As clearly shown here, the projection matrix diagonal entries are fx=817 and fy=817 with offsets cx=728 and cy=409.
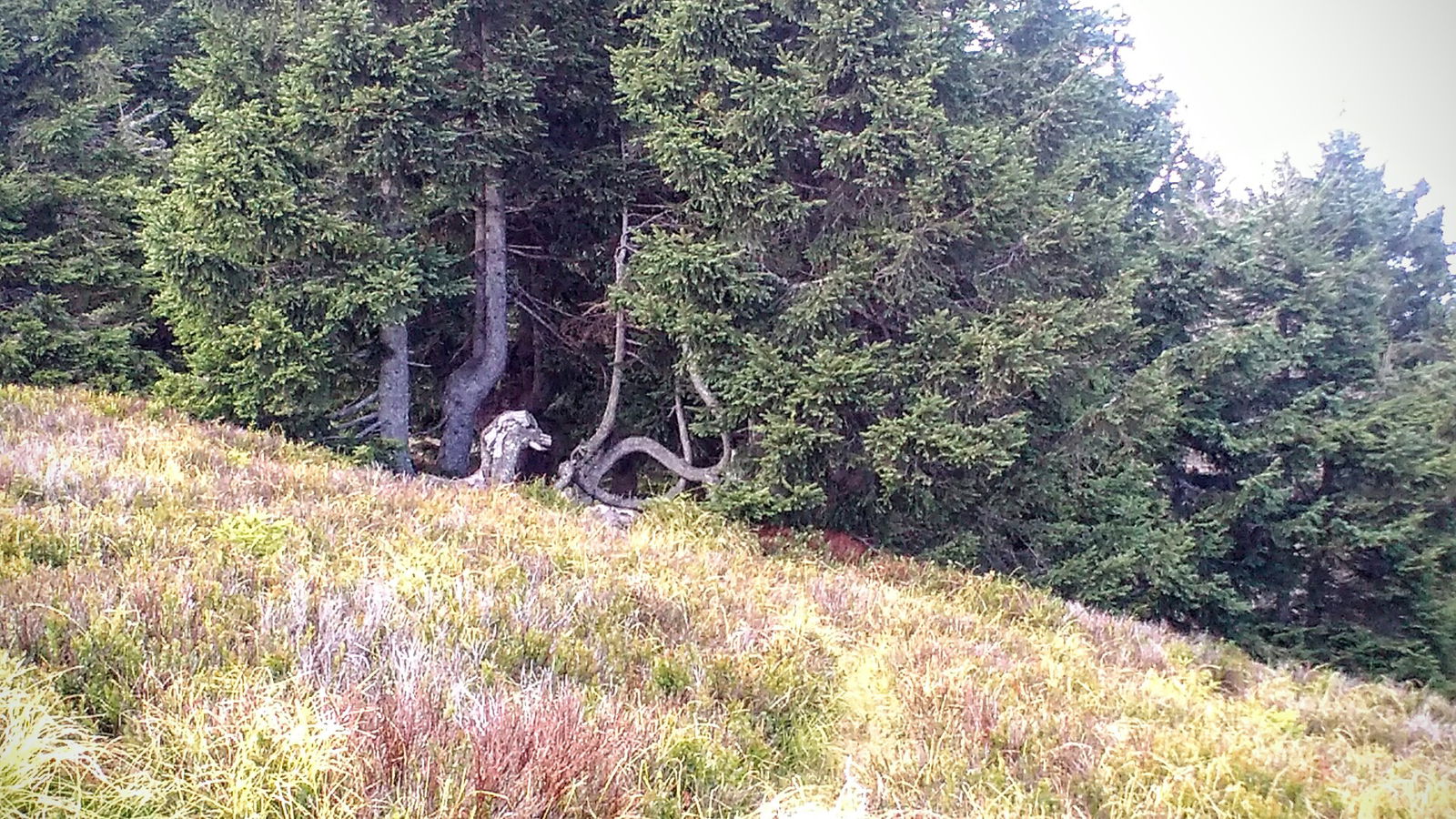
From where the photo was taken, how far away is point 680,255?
8.88 m

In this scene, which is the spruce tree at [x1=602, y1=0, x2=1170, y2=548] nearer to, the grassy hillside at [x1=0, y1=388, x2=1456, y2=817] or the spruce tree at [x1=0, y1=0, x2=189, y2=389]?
the grassy hillside at [x1=0, y1=388, x2=1456, y2=817]

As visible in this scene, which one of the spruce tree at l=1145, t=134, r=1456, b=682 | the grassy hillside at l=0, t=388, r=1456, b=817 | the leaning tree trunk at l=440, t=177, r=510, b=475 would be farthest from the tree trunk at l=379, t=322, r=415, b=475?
the spruce tree at l=1145, t=134, r=1456, b=682

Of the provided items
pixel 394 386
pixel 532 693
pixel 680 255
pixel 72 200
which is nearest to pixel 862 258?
pixel 680 255

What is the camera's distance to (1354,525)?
565 inches

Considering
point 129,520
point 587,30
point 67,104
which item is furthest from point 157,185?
point 129,520

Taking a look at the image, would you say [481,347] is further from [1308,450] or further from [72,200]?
[1308,450]

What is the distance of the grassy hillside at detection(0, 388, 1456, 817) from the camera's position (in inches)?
99.0

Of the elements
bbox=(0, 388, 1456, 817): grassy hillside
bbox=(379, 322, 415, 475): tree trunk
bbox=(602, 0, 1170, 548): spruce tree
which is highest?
bbox=(602, 0, 1170, 548): spruce tree

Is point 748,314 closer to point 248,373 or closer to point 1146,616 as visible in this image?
point 248,373

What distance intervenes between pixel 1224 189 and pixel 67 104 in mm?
23842

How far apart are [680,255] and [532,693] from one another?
21.1 feet

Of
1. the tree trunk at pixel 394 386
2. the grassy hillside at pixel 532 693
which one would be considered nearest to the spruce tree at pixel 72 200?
the tree trunk at pixel 394 386

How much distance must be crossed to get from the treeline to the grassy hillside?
3345 mm

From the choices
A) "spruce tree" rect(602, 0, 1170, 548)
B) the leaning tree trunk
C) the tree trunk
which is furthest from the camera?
the leaning tree trunk
